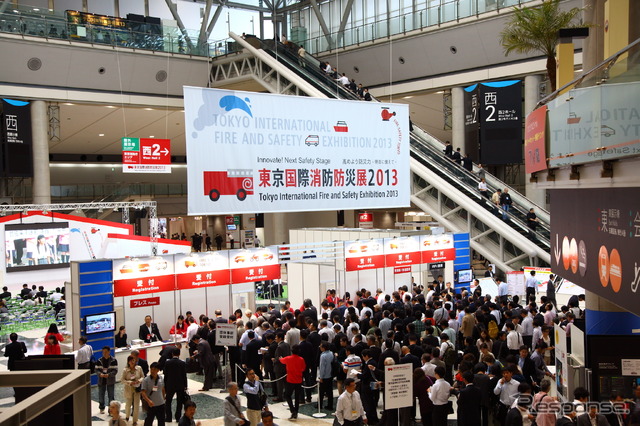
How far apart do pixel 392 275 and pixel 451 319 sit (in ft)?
22.0

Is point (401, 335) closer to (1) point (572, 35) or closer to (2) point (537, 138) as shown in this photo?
(2) point (537, 138)

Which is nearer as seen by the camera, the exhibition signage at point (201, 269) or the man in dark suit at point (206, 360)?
the man in dark suit at point (206, 360)

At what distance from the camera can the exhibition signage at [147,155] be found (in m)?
23.6

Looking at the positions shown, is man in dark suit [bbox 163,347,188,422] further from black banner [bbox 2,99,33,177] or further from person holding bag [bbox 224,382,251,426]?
black banner [bbox 2,99,33,177]

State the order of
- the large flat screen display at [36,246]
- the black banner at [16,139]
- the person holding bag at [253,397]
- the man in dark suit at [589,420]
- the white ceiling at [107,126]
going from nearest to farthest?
the man in dark suit at [589,420]
the person holding bag at [253,397]
the large flat screen display at [36,246]
the black banner at [16,139]
the white ceiling at [107,126]

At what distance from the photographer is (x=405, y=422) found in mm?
9273

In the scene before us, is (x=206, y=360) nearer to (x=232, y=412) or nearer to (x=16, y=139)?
(x=232, y=412)

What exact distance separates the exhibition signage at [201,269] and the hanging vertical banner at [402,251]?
15.5 feet

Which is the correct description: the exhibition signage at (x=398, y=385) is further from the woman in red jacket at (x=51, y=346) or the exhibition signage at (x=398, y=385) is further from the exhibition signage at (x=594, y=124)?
the woman in red jacket at (x=51, y=346)

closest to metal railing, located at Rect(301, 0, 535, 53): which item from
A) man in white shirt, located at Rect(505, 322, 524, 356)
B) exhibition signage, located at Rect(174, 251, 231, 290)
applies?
exhibition signage, located at Rect(174, 251, 231, 290)

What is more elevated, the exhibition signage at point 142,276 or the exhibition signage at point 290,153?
the exhibition signage at point 290,153

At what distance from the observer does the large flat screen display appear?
24.0 meters

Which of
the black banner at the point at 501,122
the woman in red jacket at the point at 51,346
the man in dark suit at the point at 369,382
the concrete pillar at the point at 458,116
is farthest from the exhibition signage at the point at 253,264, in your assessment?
the concrete pillar at the point at 458,116

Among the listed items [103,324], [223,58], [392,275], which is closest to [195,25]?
[223,58]
